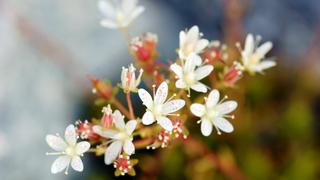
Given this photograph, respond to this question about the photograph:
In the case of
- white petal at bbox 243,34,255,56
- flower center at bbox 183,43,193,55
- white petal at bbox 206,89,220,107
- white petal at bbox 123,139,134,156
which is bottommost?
white petal at bbox 123,139,134,156

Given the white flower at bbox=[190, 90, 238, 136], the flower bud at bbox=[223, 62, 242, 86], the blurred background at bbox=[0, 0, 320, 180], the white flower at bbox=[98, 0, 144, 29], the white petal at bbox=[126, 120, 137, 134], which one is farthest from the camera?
the blurred background at bbox=[0, 0, 320, 180]

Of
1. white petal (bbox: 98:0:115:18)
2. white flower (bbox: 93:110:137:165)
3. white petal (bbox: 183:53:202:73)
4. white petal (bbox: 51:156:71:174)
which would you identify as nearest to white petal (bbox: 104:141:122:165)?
white flower (bbox: 93:110:137:165)

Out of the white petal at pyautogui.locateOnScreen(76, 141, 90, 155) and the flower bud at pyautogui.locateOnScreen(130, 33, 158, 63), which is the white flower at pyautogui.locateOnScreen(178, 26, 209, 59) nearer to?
the flower bud at pyautogui.locateOnScreen(130, 33, 158, 63)

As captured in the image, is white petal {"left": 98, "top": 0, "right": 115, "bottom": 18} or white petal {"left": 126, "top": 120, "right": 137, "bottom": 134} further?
white petal {"left": 98, "top": 0, "right": 115, "bottom": 18}

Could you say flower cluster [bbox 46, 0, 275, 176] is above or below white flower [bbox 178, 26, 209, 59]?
below

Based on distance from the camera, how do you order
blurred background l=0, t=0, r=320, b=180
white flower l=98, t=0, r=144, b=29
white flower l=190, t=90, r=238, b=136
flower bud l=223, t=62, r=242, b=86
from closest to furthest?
white flower l=190, t=90, r=238, b=136 < flower bud l=223, t=62, r=242, b=86 < white flower l=98, t=0, r=144, b=29 < blurred background l=0, t=0, r=320, b=180

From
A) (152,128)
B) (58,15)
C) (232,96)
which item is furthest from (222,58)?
(58,15)

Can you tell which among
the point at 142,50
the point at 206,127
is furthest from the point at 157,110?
the point at 142,50

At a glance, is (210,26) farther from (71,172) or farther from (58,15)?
(71,172)
